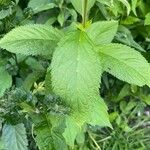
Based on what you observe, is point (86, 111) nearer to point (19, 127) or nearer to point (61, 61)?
point (61, 61)

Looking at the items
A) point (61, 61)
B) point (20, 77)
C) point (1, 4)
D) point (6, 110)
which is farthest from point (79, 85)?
point (20, 77)

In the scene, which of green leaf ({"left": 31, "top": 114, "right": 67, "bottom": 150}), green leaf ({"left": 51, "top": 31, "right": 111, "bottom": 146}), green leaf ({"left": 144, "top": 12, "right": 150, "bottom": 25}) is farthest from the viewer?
green leaf ({"left": 144, "top": 12, "right": 150, "bottom": 25})

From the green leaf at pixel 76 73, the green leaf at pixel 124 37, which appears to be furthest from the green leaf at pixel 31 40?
the green leaf at pixel 124 37

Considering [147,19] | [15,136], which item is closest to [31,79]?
[15,136]

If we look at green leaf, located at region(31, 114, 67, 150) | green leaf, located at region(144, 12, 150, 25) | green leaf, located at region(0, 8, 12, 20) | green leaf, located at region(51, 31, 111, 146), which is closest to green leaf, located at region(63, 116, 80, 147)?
green leaf, located at region(31, 114, 67, 150)

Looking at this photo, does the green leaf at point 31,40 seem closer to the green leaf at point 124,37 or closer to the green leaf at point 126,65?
the green leaf at point 126,65

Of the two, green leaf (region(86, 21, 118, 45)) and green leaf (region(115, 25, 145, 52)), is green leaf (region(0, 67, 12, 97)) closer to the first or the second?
green leaf (region(86, 21, 118, 45))

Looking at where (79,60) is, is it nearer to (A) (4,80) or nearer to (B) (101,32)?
(B) (101,32)

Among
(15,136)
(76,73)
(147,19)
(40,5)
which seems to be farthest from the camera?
(147,19)
